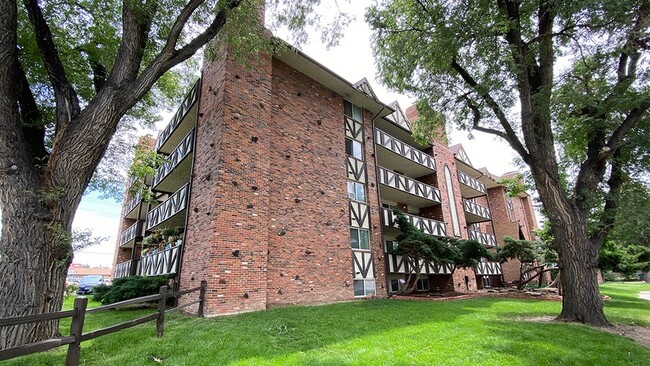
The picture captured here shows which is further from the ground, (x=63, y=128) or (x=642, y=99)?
(x=642, y=99)

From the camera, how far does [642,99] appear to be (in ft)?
23.5

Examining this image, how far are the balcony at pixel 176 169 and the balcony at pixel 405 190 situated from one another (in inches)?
369

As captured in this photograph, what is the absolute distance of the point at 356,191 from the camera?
14.3 metres

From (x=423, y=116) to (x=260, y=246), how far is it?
8.10 metres

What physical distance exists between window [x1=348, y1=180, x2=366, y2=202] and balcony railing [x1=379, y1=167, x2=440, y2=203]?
1.58 m

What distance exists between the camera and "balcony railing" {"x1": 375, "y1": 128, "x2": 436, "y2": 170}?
16.7 metres

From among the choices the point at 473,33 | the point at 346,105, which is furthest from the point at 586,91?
the point at 346,105

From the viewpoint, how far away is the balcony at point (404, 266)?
14.8m

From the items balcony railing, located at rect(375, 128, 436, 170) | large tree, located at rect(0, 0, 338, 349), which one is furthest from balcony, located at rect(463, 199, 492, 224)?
large tree, located at rect(0, 0, 338, 349)

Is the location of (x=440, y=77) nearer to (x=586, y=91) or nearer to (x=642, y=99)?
(x=586, y=91)

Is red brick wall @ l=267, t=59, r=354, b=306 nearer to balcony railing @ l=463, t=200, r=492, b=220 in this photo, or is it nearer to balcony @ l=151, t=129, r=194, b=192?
balcony @ l=151, t=129, r=194, b=192

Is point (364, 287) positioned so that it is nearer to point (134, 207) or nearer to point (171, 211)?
point (171, 211)

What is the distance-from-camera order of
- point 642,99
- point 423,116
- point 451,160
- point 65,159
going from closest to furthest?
point 65,159 < point 642,99 < point 423,116 < point 451,160

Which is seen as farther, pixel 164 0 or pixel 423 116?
pixel 423 116
